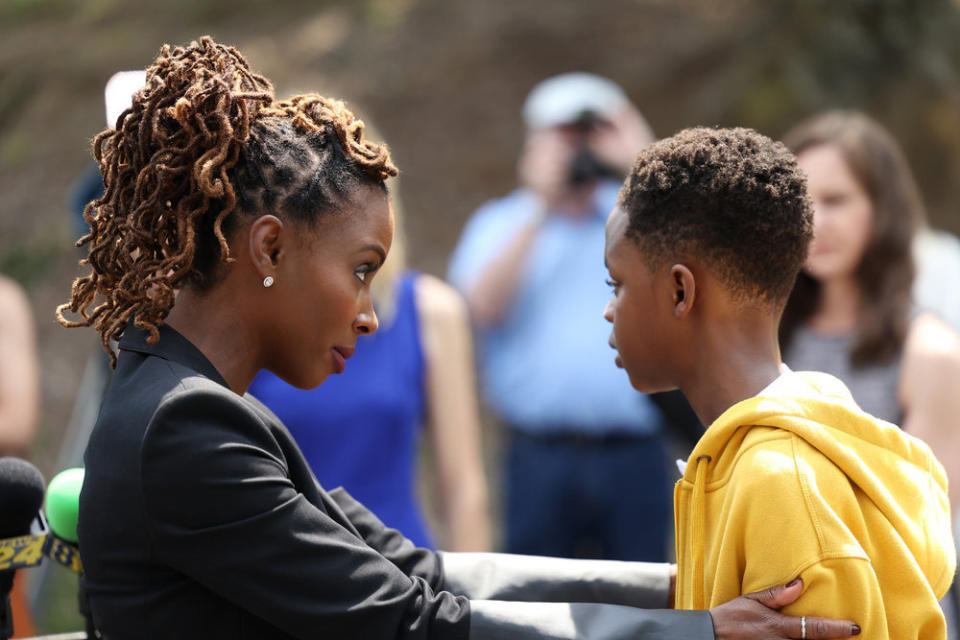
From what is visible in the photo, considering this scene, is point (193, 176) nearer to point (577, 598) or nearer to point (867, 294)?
point (577, 598)

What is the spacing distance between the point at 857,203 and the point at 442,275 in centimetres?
554

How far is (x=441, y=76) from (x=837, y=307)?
266 inches

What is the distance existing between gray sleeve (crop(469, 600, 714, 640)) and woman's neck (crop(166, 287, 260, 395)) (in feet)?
2.06

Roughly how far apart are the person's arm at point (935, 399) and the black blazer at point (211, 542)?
207 cm

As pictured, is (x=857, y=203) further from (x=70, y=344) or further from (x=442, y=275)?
(x=70, y=344)

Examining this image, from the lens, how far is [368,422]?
3943 millimetres

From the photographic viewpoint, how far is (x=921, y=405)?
11.7 ft

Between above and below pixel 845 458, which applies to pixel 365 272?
above

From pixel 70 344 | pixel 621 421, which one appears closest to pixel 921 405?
pixel 621 421

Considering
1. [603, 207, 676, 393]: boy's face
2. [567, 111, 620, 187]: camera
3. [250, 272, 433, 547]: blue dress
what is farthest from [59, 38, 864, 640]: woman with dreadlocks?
[567, 111, 620, 187]: camera

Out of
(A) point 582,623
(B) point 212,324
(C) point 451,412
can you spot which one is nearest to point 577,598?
(A) point 582,623

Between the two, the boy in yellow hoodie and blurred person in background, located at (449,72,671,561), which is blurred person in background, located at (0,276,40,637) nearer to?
blurred person in background, located at (449,72,671,561)

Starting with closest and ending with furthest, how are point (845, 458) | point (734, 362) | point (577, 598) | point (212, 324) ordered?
point (845, 458) < point (212, 324) < point (734, 362) < point (577, 598)

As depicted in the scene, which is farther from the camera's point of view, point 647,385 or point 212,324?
point 647,385
